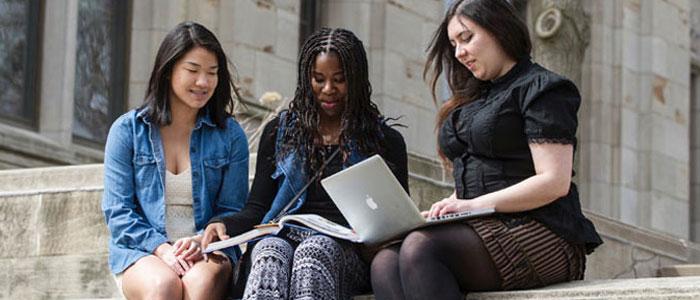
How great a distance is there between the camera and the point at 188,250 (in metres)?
8.24

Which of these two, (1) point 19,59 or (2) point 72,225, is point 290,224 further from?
(1) point 19,59

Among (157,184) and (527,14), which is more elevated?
(527,14)

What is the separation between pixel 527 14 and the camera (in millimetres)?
21656

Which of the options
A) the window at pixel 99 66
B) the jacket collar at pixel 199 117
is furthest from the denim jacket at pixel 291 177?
the window at pixel 99 66

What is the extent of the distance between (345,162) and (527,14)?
1350 cm

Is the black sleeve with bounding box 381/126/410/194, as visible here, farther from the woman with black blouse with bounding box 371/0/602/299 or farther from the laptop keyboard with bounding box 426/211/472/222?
the laptop keyboard with bounding box 426/211/472/222

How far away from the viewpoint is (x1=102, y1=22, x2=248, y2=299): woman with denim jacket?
8484 mm

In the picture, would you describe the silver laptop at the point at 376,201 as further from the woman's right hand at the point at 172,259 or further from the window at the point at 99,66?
the window at the point at 99,66

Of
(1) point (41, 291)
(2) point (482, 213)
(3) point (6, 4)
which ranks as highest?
(3) point (6, 4)

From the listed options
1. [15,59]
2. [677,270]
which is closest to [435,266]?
[677,270]

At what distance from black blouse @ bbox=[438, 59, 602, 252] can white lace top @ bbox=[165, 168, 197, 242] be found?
4.04ft

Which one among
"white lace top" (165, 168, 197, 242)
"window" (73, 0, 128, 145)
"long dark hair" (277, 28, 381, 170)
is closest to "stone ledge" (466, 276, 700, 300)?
"long dark hair" (277, 28, 381, 170)

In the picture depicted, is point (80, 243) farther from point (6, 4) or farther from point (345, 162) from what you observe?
point (6, 4)

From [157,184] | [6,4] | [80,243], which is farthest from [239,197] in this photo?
[6,4]
